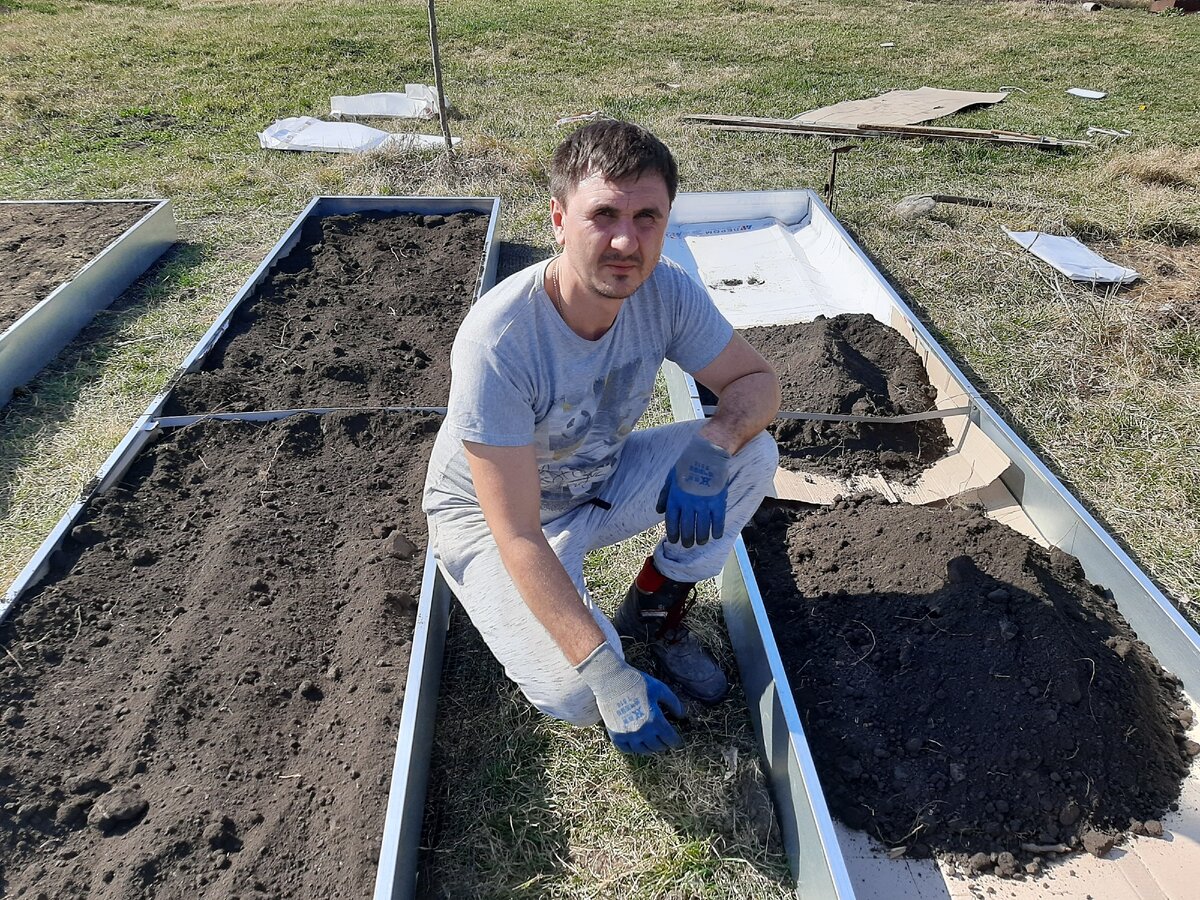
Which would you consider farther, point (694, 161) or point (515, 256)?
point (694, 161)

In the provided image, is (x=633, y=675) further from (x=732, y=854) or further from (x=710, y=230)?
(x=710, y=230)

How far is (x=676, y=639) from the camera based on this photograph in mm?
2527

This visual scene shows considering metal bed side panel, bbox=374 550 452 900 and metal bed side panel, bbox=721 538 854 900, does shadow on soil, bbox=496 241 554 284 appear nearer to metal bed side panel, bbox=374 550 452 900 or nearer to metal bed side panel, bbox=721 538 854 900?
metal bed side panel, bbox=374 550 452 900

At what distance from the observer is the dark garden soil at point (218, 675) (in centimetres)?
199

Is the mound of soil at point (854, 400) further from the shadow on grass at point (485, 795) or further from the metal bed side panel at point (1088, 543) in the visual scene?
the shadow on grass at point (485, 795)

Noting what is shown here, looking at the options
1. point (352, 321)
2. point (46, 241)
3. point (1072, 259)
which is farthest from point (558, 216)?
point (46, 241)

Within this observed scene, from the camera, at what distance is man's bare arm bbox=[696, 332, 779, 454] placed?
7.56ft

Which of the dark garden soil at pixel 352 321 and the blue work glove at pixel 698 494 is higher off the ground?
the blue work glove at pixel 698 494

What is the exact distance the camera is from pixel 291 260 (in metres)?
4.97

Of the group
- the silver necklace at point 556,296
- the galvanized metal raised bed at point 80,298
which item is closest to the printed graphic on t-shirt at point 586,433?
the silver necklace at point 556,296

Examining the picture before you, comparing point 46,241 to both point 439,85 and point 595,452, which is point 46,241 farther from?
point 595,452

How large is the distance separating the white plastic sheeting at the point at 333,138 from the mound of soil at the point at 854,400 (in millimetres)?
4399

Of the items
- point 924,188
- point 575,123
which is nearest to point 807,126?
point 924,188

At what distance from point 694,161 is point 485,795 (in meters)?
6.16
